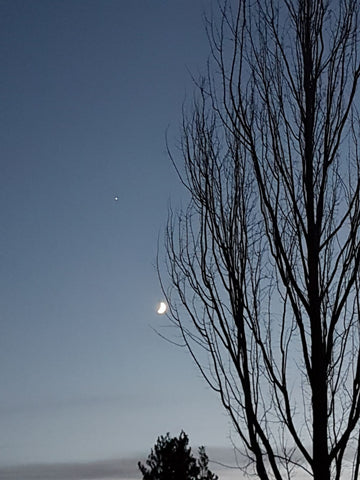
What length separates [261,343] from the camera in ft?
20.2

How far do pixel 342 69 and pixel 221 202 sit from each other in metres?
1.46

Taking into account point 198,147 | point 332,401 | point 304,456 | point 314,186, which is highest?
point 198,147

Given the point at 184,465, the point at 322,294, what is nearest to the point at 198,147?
the point at 322,294

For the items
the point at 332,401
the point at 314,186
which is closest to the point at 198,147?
the point at 314,186

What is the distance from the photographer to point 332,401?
592 cm

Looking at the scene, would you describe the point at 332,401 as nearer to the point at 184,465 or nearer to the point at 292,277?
the point at 292,277

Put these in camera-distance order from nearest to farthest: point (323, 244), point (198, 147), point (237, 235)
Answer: point (323, 244) < point (237, 235) < point (198, 147)

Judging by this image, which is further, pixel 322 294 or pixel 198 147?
pixel 198 147

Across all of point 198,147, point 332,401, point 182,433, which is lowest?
point 332,401

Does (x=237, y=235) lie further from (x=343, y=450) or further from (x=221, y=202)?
(x=343, y=450)

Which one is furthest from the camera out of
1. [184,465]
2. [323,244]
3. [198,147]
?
[184,465]

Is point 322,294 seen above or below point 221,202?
below

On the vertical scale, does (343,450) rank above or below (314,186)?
below

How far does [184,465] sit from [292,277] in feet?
60.7
